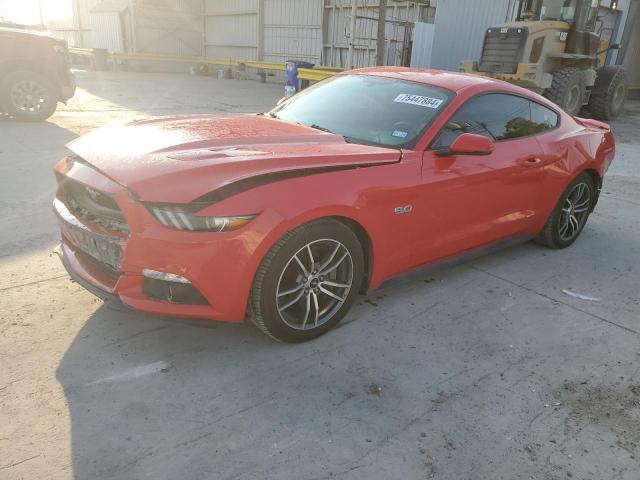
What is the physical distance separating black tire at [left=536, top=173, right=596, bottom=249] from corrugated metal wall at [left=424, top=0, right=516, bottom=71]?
42.4 ft

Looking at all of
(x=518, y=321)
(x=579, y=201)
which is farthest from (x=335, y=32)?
(x=518, y=321)

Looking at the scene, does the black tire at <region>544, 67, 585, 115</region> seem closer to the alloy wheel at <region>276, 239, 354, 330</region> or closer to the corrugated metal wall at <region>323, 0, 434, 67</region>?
the corrugated metal wall at <region>323, 0, 434, 67</region>

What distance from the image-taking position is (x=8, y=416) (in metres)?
2.29

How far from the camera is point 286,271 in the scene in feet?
9.23

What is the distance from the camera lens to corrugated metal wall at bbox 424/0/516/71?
16203 mm

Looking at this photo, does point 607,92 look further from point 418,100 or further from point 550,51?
point 418,100

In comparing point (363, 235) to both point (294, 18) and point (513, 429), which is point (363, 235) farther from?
point (294, 18)

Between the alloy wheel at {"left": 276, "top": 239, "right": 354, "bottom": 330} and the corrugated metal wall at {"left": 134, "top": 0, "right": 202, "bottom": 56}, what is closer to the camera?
the alloy wheel at {"left": 276, "top": 239, "right": 354, "bottom": 330}

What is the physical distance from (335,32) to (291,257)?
21.7 metres

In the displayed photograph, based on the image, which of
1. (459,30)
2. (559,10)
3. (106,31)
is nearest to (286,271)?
(559,10)

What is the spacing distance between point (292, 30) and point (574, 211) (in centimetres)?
2231

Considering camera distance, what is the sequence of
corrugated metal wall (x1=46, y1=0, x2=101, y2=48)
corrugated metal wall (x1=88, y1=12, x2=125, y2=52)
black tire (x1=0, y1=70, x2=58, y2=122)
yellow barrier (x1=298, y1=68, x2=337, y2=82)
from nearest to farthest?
black tire (x1=0, y1=70, x2=58, y2=122)
yellow barrier (x1=298, y1=68, x2=337, y2=82)
corrugated metal wall (x1=88, y1=12, x2=125, y2=52)
corrugated metal wall (x1=46, y1=0, x2=101, y2=48)

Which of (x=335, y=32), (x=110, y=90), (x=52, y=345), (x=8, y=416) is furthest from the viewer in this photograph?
(x=335, y=32)

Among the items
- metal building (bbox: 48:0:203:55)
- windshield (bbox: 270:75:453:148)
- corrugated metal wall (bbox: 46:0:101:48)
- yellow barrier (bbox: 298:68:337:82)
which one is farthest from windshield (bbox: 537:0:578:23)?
corrugated metal wall (bbox: 46:0:101:48)
